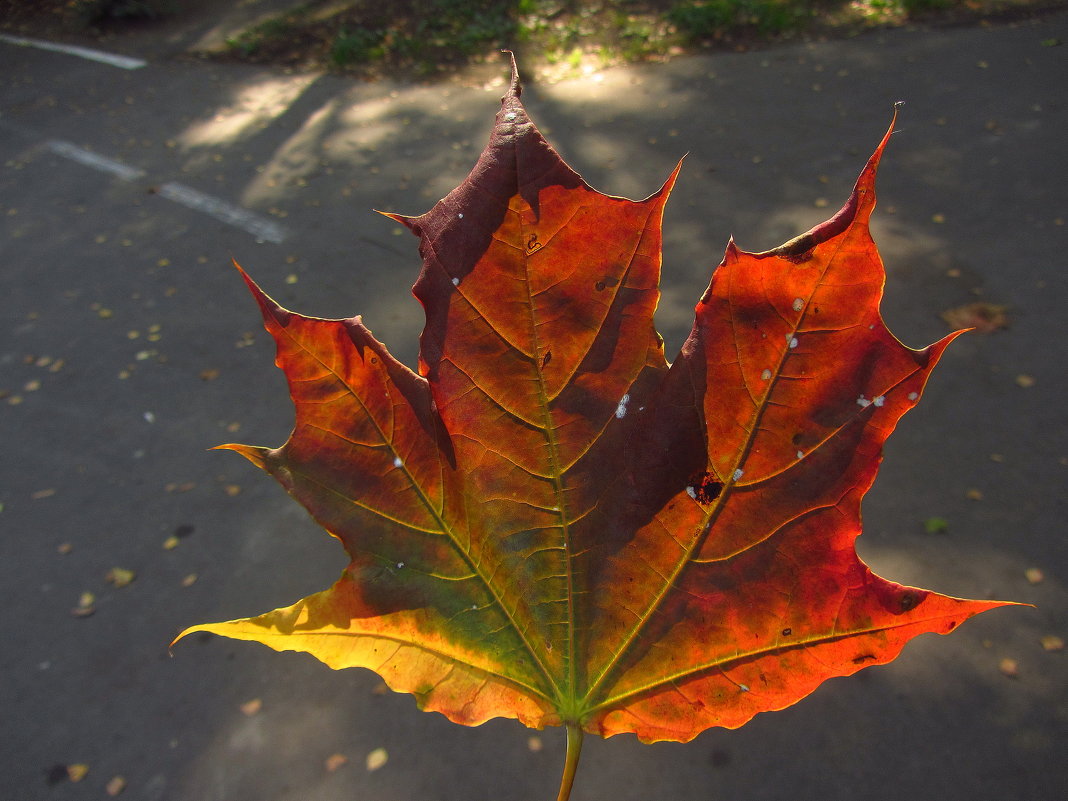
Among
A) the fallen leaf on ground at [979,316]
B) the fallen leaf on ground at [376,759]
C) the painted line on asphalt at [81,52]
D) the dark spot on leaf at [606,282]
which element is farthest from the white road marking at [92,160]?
the dark spot on leaf at [606,282]

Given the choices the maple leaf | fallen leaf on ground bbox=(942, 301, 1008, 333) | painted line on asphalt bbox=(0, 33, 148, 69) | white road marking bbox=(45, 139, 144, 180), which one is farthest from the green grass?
the maple leaf

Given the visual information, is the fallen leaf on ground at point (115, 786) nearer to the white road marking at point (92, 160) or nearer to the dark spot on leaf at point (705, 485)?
the dark spot on leaf at point (705, 485)

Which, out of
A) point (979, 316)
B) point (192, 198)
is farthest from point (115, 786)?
point (192, 198)

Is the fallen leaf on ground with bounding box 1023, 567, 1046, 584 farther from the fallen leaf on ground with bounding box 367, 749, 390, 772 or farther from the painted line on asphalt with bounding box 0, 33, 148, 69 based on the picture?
the painted line on asphalt with bounding box 0, 33, 148, 69

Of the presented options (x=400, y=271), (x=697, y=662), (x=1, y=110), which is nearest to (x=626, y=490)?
(x=697, y=662)

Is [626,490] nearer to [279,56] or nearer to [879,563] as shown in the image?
[879,563]

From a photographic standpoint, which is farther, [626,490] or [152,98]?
[152,98]

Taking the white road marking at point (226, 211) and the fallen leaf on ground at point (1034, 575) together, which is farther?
the white road marking at point (226, 211)
